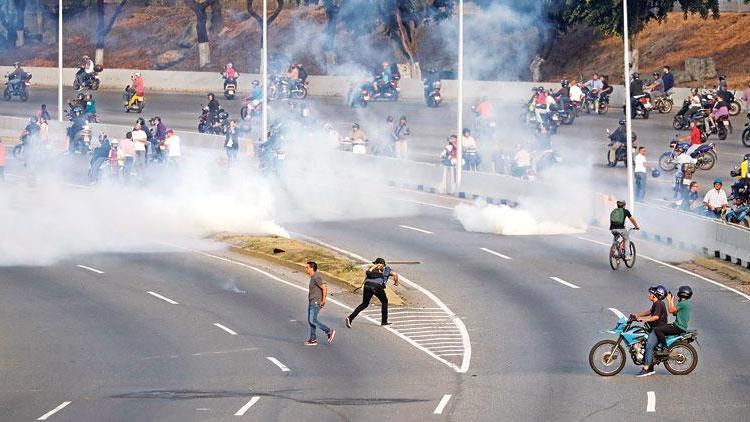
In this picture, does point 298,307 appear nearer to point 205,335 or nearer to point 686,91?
point 205,335

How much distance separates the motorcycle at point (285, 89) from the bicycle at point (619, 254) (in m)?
33.3

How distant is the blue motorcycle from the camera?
2741 centimetres

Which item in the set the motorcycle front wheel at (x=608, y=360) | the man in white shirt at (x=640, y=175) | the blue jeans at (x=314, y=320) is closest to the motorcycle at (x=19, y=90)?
the man in white shirt at (x=640, y=175)

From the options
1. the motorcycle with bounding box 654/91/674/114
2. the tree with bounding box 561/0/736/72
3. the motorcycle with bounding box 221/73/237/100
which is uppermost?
the tree with bounding box 561/0/736/72

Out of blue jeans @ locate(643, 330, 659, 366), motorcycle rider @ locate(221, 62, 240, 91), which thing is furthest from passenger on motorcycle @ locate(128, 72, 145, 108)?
blue jeans @ locate(643, 330, 659, 366)

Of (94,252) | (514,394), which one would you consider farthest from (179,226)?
(514,394)

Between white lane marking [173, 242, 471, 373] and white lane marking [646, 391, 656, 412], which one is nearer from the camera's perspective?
white lane marking [646, 391, 656, 412]

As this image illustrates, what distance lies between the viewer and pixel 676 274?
3753 cm

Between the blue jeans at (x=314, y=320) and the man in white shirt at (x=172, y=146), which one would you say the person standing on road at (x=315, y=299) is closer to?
the blue jeans at (x=314, y=320)

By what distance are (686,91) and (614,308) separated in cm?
3461

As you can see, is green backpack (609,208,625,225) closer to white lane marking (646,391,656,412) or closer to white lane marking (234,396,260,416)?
white lane marking (646,391,656,412)

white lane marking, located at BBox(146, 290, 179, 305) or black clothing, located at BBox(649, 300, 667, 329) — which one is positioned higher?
black clothing, located at BBox(649, 300, 667, 329)

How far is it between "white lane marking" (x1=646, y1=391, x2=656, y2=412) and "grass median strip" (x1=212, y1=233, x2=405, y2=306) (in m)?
9.47

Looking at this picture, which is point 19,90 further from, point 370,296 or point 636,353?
point 636,353
